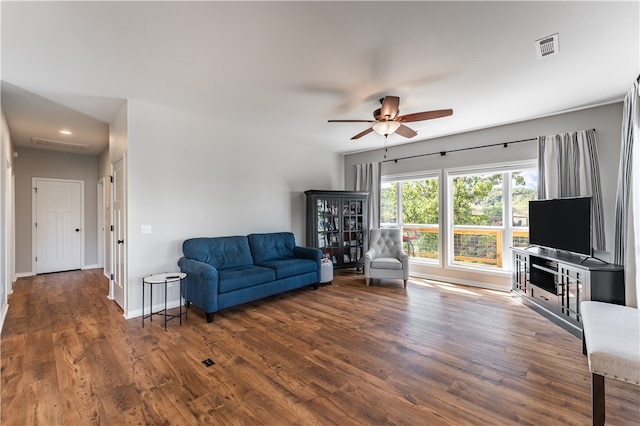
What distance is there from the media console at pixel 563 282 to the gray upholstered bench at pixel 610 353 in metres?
1.09

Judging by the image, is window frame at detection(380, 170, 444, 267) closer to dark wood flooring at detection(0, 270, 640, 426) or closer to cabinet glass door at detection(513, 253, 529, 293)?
cabinet glass door at detection(513, 253, 529, 293)

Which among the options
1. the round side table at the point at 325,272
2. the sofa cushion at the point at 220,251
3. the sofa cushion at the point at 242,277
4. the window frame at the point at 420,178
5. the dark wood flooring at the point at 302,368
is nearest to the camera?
the dark wood flooring at the point at 302,368

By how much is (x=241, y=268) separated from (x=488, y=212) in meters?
4.01

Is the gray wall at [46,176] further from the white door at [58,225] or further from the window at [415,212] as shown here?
the window at [415,212]

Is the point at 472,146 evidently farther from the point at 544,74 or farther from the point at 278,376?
the point at 278,376

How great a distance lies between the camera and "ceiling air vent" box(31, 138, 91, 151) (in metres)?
4.96

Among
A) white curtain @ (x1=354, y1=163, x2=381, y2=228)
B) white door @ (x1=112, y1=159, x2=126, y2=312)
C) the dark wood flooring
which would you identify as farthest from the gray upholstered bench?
white door @ (x1=112, y1=159, x2=126, y2=312)

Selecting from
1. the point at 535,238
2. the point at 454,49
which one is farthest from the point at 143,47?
the point at 535,238

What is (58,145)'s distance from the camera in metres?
5.25

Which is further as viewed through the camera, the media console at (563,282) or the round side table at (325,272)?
the round side table at (325,272)

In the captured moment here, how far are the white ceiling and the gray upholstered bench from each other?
208 cm

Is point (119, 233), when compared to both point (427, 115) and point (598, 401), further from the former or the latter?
point (598, 401)

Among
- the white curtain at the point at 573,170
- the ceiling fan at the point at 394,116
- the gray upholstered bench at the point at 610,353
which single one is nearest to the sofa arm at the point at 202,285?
the ceiling fan at the point at 394,116

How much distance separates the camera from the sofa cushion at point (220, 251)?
3.71 m
